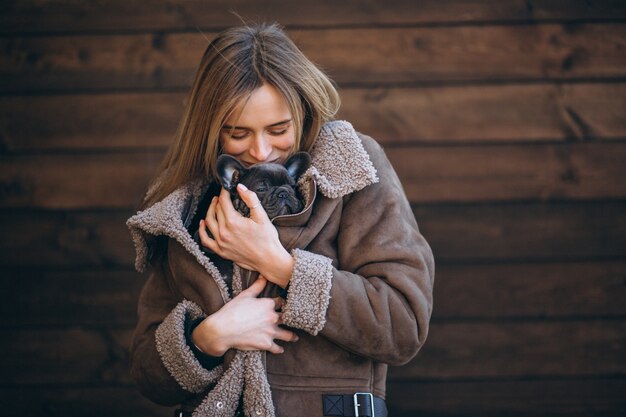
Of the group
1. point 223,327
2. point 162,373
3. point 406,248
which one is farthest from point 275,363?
point 406,248

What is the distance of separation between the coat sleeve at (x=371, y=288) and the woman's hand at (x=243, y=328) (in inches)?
2.6

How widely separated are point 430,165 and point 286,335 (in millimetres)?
1428

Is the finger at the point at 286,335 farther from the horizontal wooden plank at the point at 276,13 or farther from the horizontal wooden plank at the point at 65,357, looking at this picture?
the horizontal wooden plank at the point at 276,13

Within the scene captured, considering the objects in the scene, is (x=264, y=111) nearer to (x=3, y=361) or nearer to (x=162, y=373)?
(x=162, y=373)

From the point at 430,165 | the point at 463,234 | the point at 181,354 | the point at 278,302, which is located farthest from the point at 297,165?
the point at 463,234

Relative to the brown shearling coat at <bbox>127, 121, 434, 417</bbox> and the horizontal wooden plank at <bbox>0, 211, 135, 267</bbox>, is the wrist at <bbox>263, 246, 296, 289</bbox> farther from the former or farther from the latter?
Result: the horizontal wooden plank at <bbox>0, 211, 135, 267</bbox>

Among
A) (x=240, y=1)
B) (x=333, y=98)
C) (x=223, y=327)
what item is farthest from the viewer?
(x=240, y=1)

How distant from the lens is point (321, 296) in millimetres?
1926

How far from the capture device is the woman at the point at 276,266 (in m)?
1.95

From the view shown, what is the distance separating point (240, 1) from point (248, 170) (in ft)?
4.28

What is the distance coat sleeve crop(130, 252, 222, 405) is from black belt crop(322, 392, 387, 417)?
0.34 meters

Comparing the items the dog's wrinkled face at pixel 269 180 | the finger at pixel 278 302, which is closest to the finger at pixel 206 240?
the dog's wrinkled face at pixel 269 180

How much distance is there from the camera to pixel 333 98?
228 cm

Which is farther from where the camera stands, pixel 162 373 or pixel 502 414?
pixel 502 414
